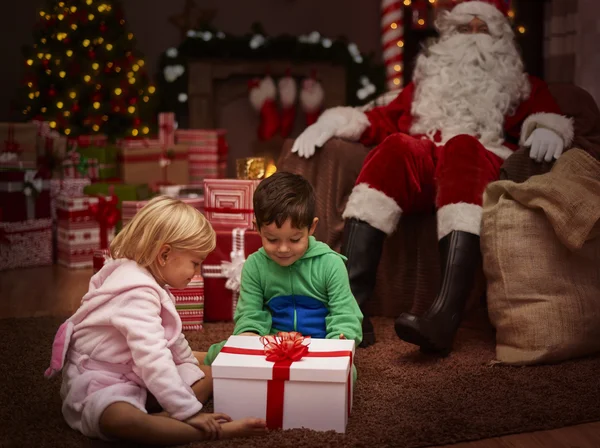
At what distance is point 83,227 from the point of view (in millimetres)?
3781

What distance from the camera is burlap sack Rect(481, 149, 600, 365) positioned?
7.12 ft

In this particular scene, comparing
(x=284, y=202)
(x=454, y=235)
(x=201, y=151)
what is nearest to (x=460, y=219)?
(x=454, y=235)

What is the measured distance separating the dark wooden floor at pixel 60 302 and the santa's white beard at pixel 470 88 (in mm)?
1293

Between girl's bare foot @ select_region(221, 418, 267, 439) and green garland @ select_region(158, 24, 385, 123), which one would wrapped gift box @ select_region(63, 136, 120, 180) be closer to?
green garland @ select_region(158, 24, 385, 123)

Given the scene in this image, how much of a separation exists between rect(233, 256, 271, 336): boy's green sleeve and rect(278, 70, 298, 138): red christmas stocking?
3.59 m

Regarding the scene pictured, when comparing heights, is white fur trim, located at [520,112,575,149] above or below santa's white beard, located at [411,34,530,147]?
below

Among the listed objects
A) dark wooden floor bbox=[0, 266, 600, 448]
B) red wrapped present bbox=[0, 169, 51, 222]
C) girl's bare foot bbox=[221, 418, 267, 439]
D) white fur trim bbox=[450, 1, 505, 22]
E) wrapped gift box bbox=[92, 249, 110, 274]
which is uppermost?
white fur trim bbox=[450, 1, 505, 22]

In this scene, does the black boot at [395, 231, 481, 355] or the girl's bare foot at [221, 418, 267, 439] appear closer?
the girl's bare foot at [221, 418, 267, 439]

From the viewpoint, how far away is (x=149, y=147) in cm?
461

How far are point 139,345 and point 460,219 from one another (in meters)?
1.14

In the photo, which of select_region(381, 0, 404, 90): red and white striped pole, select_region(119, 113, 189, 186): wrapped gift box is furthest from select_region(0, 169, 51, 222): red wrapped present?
select_region(381, 0, 404, 90): red and white striped pole

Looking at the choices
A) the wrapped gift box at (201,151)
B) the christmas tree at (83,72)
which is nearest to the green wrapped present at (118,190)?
the christmas tree at (83,72)

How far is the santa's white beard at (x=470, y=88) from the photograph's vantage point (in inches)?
112

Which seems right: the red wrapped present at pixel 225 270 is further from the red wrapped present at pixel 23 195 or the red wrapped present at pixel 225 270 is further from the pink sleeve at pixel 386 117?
the red wrapped present at pixel 23 195
